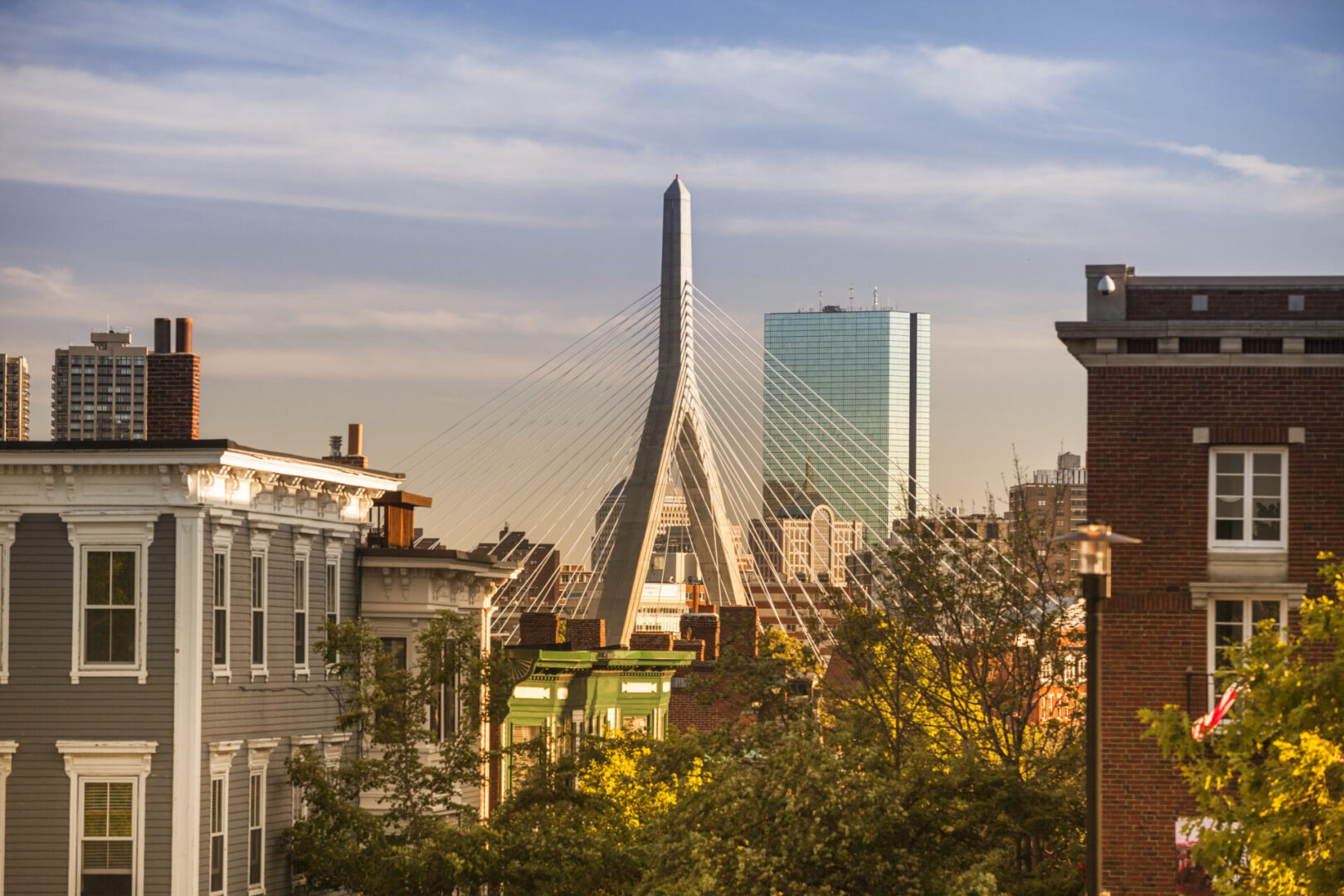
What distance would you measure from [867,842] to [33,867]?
46.1ft

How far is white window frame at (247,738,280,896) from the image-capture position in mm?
32438

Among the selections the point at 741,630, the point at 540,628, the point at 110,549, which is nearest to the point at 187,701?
the point at 110,549

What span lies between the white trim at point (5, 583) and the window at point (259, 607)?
427 cm

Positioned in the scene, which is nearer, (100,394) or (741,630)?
(741,630)

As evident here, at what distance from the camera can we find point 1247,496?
30.7 metres

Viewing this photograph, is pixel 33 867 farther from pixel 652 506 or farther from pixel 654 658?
pixel 652 506

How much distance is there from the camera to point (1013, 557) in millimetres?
43125

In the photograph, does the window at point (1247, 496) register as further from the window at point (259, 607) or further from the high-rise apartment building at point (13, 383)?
the high-rise apartment building at point (13, 383)

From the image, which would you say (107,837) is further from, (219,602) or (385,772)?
(385,772)

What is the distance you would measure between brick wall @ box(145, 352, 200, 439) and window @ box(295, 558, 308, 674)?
11.1 feet

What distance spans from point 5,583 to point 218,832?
5.45m

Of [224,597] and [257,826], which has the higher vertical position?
[224,597]

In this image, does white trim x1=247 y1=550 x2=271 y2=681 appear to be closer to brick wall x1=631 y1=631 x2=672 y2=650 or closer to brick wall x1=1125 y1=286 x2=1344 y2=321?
brick wall x1=1125 y1=286 x2=1344 y2=321

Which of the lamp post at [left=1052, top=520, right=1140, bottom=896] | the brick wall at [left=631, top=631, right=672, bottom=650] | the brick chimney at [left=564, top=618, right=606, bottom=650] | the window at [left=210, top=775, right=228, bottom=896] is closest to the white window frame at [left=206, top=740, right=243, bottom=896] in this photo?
the window at [left=210, top=775, right=228, bottom=896]
